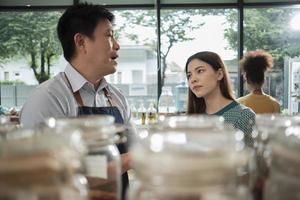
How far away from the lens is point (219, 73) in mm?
2459

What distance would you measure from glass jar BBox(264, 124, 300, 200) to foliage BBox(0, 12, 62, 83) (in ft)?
17.9

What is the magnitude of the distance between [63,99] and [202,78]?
3.35 feet

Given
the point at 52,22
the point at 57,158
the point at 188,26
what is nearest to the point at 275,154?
the point at 57,158

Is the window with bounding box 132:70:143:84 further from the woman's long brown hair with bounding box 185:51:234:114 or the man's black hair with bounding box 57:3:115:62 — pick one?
the man's black hair with bounding box 57:3:115:62

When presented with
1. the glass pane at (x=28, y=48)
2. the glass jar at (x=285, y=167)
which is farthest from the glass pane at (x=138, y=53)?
the glass jar at (x=285, y=167)

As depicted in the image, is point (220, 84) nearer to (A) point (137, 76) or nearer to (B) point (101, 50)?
(B) point (101, 50)

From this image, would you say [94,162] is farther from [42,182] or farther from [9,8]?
[9,8]

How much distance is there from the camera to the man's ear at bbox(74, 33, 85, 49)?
188 centimetres

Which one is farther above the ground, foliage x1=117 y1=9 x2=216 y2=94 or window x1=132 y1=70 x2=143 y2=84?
foliage x1=117 y1=9 x2=216 y2=94

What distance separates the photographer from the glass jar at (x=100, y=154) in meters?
0.66

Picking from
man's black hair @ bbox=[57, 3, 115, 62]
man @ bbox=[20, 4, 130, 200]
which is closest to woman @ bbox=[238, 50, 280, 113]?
man @ bbox=[20, 4, 130, 200]

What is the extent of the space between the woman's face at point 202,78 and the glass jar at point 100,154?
1629 millimetres

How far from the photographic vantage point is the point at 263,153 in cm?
72

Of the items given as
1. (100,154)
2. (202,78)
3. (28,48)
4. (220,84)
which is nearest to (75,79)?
(202,78)
